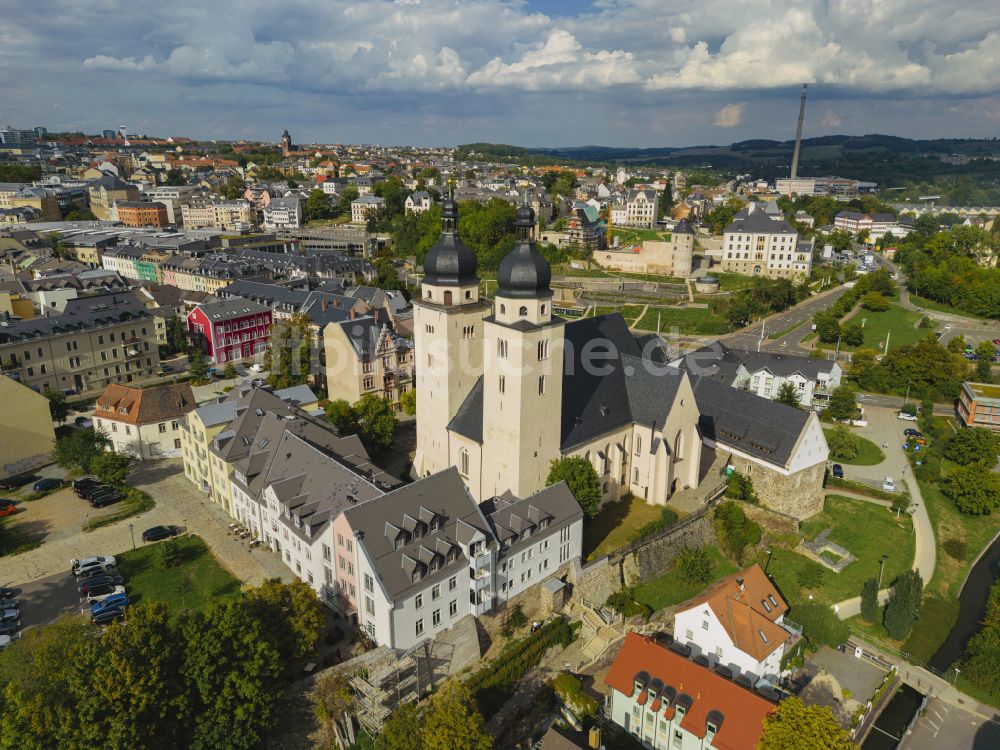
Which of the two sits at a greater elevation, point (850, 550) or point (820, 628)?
point (820, 628)

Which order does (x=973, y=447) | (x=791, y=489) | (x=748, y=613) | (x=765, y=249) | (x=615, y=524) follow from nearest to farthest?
(x=748, y=613) → (x=615, y=524) → (x=791, y=489) → (x=973, y=447) → (x=765, y=249)

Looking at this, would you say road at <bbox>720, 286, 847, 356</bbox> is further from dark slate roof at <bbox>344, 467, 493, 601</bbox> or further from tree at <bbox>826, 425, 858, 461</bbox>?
dark slate roof at <bbox>344, 467, 493, 601</bbox>

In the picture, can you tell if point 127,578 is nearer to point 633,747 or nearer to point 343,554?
point 343,554

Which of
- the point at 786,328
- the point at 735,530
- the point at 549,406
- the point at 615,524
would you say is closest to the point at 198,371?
the point at 549,406

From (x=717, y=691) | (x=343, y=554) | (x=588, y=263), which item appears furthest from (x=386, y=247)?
(x=717, y=691)

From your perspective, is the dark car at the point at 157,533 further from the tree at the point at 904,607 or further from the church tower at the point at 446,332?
the tree at the point at 904,607

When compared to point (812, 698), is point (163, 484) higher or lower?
higher

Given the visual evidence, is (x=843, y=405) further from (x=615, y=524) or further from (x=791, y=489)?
(x=615, y=524)

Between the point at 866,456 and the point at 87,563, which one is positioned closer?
the point at 87,563
